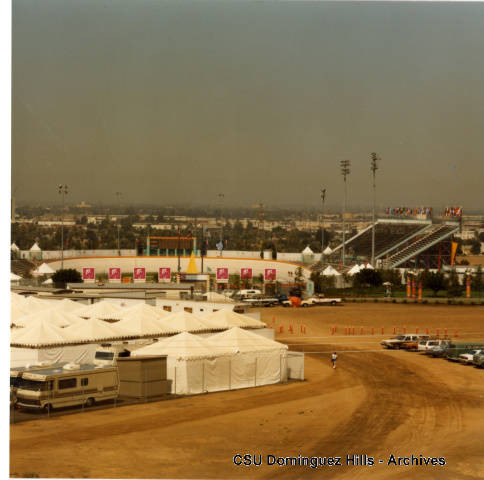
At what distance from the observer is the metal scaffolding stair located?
4772 centimetres

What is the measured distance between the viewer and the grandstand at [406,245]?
48.1m

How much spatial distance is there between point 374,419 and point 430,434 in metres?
1.16

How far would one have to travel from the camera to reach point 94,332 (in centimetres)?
1856

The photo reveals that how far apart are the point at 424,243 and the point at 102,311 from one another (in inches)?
1170

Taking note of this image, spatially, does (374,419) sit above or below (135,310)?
below

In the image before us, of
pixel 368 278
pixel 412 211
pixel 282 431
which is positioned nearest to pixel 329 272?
pixel 368 278

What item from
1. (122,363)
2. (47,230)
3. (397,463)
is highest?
(47,230)

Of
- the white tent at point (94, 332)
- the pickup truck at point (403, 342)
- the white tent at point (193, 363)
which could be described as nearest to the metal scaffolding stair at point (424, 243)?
the pickup truck at point (403, 342)

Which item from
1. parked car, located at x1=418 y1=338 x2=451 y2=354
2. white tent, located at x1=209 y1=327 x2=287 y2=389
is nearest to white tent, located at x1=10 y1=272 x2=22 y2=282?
white tent, located at x1=209 y1=327 x2=287 y2=389

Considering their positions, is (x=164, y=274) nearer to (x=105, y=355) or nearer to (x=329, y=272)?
(x=329, y=272)

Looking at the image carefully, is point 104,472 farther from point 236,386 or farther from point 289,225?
point 289,225

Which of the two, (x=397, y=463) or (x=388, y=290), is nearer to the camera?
(x=397, y=463)

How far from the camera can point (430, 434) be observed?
13406 mm

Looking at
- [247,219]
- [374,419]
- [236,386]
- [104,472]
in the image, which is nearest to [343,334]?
[247,219]
